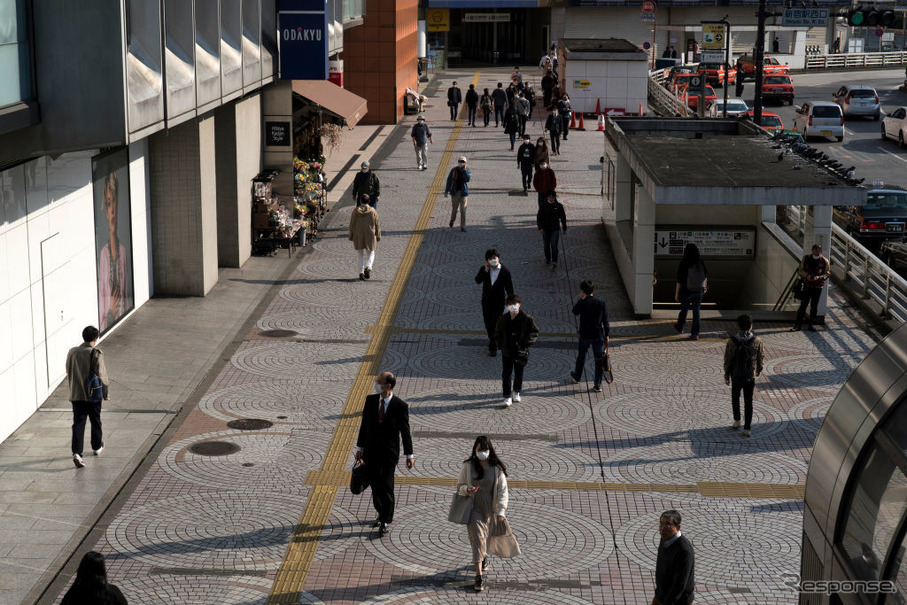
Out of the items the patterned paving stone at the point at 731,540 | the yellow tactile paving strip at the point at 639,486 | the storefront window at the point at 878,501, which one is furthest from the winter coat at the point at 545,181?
the storefront window at the point at 878,501

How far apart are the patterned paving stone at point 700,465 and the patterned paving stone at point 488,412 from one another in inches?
47.6

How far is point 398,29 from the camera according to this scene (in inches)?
1795

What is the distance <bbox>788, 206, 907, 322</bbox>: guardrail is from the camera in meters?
18.5

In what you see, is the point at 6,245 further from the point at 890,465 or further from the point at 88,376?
the point at 890,465

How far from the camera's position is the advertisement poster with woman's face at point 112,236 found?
16625 millimetres

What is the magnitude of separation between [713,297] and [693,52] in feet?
176

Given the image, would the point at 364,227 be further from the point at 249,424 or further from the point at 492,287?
the point at 249,424

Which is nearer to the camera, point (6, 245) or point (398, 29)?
point (6, 245)

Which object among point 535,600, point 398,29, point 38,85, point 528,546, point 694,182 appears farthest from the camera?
point 398,29

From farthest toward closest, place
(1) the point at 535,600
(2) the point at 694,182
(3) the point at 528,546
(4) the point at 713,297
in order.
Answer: (4) the point at 713,297 → (2) the point at 694,182 → (3) the point at 528,546 → (1) the point at 535,600

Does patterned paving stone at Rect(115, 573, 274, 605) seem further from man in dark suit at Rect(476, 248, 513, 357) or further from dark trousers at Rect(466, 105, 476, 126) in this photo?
dark trousers at Rect(466, 105, 476, 126)

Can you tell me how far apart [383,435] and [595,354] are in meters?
5.12

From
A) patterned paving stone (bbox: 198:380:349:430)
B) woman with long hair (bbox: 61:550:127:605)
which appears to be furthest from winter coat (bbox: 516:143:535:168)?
woman with long hair (bbox: 61:550:127:605)

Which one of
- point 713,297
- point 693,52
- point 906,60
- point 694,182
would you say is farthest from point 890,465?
point 906,60
